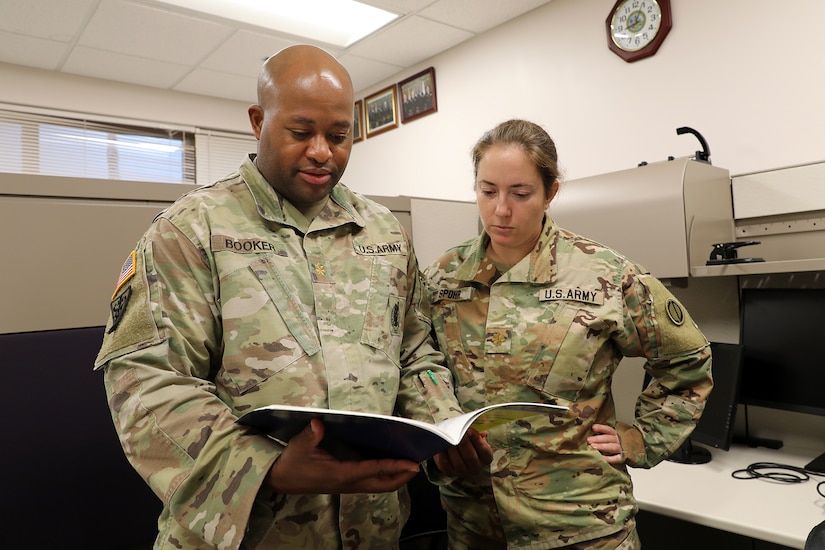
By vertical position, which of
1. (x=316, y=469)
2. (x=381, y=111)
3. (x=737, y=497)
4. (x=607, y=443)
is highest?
(x=381, y=111)

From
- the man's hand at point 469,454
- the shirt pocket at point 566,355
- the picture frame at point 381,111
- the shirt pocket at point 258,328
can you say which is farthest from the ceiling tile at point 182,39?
the man's hand at point 469,454

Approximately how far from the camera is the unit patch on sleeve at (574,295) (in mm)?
1178

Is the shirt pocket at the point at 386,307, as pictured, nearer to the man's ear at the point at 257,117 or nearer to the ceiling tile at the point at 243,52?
the man's ear at the point at 257,117

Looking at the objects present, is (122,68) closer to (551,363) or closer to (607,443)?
(551,363)

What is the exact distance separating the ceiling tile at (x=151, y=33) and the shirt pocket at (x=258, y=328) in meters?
2.60

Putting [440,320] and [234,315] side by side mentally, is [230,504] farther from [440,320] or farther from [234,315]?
[440,320]

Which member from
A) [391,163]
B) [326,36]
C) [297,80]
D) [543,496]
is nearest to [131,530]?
[543,496]

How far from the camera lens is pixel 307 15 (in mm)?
3193

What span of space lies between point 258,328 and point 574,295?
635 mm

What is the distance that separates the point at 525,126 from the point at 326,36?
245 centimetres

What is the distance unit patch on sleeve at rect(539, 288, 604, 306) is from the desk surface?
0.66m

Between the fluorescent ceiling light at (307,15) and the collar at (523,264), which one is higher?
the fluorescent ceiling light at (307,15)

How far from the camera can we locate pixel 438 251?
6.18ft

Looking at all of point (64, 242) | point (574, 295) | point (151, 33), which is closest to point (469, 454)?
point (574, 295)
